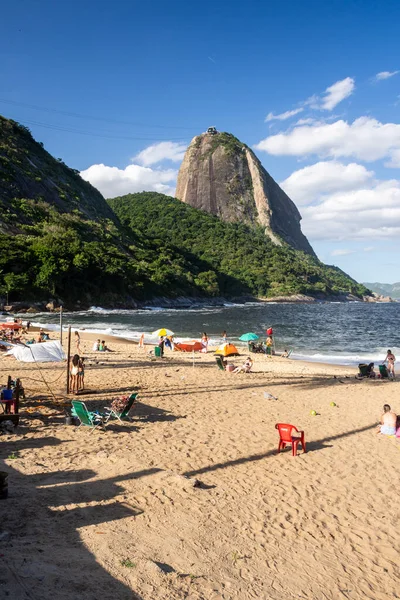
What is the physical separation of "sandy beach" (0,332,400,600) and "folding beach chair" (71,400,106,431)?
260mm

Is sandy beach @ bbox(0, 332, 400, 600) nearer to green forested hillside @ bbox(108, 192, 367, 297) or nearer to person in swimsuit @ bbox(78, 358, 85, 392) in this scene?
person in swimsuit @ bbox(78, 358, 85, 392)

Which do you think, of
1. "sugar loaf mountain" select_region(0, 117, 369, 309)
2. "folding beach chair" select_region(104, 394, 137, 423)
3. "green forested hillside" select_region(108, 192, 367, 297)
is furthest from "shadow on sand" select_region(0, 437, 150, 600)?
"green forested hillside" select_region(108, 192, 367, 297)

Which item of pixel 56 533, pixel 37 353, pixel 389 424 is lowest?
pixel 389 424

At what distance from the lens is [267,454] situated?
8297 mm

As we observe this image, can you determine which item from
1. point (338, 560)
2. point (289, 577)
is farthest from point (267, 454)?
point (289, 577)

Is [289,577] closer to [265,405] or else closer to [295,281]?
[265,405]

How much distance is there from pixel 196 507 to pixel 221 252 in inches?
5858

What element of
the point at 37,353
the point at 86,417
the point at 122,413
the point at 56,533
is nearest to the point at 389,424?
the point at 122,413

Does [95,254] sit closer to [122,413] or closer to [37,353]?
[37,353]

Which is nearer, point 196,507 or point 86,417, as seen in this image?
point 196,507

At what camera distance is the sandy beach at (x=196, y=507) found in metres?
4.11

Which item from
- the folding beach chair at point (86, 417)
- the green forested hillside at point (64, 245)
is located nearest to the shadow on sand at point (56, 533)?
the folding beach chair at point (86, 417)

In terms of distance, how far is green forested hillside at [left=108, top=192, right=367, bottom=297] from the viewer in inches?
4968

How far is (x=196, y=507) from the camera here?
5.85 meters
